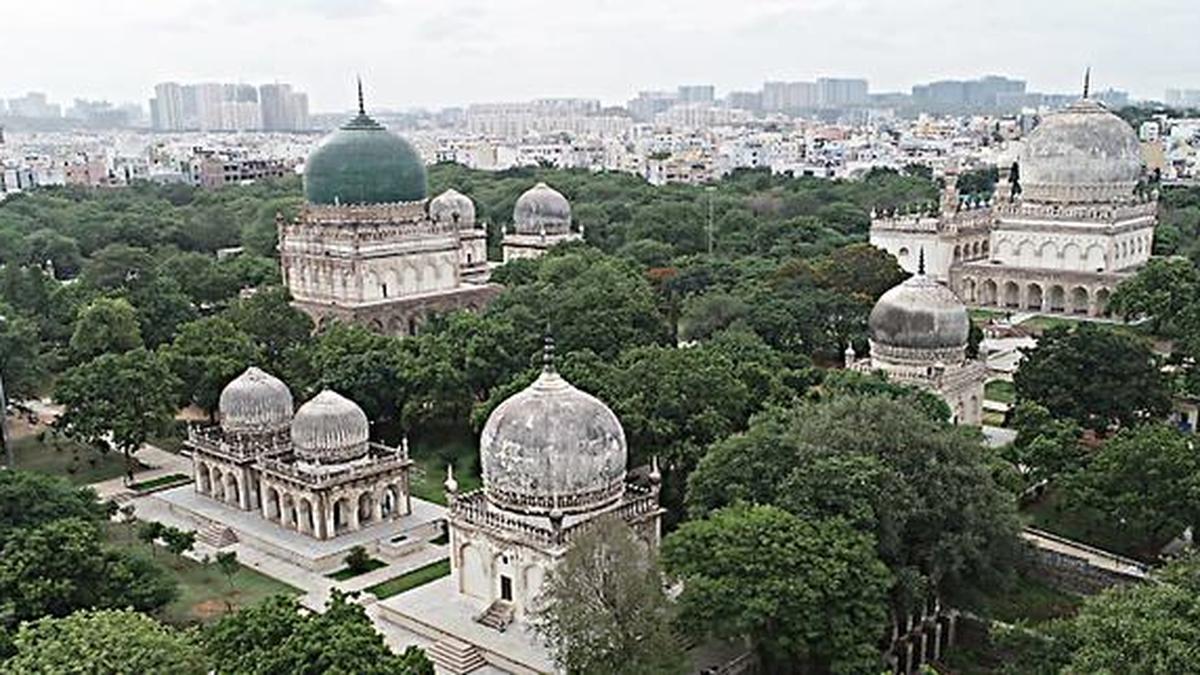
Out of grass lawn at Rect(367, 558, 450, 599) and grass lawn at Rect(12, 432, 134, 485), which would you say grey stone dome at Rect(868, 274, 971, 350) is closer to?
grass lawn at Rect(367, 558, 450, 599)

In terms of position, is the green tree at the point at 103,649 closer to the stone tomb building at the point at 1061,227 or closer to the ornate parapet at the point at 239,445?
the ornate parapet at the point at 239,445

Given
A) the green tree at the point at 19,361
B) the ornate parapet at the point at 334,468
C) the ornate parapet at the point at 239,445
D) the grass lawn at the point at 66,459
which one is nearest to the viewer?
the ornate parapet at the point at 334,468

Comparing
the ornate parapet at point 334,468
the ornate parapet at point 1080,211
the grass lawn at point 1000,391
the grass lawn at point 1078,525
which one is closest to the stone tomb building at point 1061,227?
the ornate parapet at point 1080,211

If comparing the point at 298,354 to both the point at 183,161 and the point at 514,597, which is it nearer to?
the point at 514,597

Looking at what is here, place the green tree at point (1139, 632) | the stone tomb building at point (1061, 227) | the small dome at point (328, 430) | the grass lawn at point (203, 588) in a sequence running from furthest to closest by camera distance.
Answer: the stone tomb building at point (1061, 227), the small dome at point (328, 430), the grass lawn at point (203, 588), the green tree at point (1139, 632)

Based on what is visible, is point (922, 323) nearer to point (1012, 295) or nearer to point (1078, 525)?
point (1078, 525)

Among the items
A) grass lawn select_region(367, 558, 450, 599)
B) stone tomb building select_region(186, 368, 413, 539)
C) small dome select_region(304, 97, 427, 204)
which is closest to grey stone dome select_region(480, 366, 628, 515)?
grass lawn select_region(367, 558, 450, 599)

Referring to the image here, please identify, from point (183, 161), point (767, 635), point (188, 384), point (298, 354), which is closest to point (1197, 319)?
point (767, 635)
